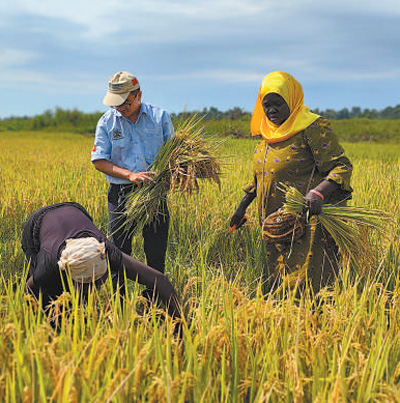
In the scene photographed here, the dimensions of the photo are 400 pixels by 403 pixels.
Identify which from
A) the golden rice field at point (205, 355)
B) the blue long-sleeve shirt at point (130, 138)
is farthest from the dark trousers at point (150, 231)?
the golden rice field at point (205, 355)

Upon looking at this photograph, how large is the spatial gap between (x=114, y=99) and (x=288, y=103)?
3.35 ft

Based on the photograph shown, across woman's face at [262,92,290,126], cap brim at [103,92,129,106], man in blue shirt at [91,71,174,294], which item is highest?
cap brim at [103,92,129,106]

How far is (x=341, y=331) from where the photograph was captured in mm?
1653

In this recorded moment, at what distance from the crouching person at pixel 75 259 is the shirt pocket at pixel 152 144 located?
0.78 metres

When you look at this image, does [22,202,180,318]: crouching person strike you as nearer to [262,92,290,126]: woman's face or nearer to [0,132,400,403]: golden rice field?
[0,132,400,403]: golden rice field

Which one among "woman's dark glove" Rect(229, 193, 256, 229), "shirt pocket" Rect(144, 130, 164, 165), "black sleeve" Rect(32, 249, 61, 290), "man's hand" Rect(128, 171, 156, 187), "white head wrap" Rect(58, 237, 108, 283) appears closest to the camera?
"white head wrap" Rect(58, 237, 108, 283)

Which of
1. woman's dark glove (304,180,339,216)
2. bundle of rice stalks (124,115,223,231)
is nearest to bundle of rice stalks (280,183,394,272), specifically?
woman's dark glove (304,180,339,216)

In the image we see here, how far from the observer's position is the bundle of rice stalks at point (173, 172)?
2.58m

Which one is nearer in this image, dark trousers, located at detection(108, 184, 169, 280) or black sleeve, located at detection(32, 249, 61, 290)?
black sleeve, located at detection(32, 249, 61, 290)

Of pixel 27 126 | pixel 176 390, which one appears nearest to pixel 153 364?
pixel 176 390

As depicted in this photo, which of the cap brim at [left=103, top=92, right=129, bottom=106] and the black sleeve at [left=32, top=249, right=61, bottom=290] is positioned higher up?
the cap brim at [left=103, top=92, right=129, bottom=106]

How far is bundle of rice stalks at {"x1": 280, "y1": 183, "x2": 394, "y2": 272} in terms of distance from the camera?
7.17 ft

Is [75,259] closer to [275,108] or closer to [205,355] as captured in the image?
[205,355]

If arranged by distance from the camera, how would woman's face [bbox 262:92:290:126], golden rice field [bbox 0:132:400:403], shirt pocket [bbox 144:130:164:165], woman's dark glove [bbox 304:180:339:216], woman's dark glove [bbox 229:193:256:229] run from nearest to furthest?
golden rice field [bbox 0:132:400:403] → woman's dark glove [bbox 304:180:339:216] → woman's face [bbox 262:92:290:126] → woman's dark glove [bbox 229:193:256:229] → shirt pocket [bbox 144:130:164:165]
